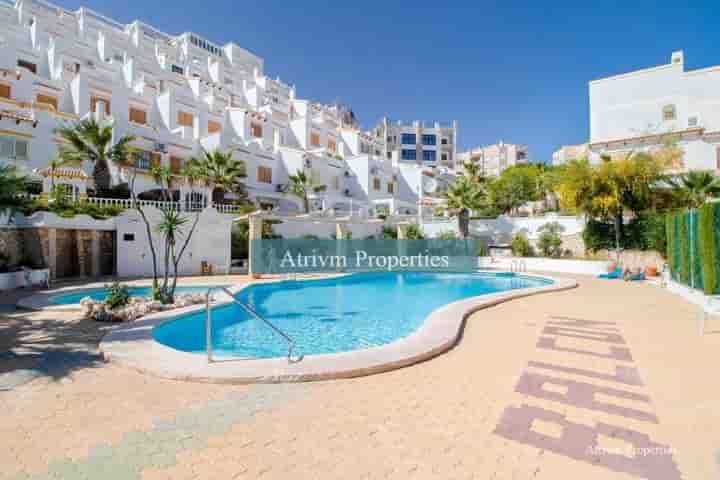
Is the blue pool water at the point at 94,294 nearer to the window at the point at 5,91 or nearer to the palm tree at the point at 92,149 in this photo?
the palm tree at the point at 92,149

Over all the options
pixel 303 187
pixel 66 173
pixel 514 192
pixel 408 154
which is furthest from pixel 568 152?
pixel 66 173

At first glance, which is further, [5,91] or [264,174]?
[264,174]

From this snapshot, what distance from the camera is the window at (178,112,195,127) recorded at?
27.5m

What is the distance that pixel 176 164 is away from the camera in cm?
2419

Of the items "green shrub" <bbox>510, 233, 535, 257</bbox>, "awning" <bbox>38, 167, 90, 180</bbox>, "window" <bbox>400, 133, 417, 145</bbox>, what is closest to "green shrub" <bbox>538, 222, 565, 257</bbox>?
"green shrub" <bbox>510, 233, 535, 257</bbox>

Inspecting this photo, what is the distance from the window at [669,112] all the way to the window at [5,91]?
42662mm

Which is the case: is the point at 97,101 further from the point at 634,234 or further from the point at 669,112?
the point at 669,112

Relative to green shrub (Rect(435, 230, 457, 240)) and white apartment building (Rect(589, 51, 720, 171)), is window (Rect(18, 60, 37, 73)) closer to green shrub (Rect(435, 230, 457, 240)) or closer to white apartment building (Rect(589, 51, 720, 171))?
green shrub (Rect(435, 230, 457, 240))

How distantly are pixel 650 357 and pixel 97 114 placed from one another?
88.2 ft

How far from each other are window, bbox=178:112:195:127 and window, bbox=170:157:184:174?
4.97m

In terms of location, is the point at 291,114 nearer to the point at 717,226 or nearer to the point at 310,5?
the point at 310,5

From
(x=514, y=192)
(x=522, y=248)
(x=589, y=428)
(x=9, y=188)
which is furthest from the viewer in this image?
(x=514, y=192)

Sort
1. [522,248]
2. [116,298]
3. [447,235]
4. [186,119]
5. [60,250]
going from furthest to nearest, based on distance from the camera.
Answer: [186,119] < [447,235] < [522,248] < [60,250] < [116,298]

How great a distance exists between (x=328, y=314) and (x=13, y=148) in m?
19.2
